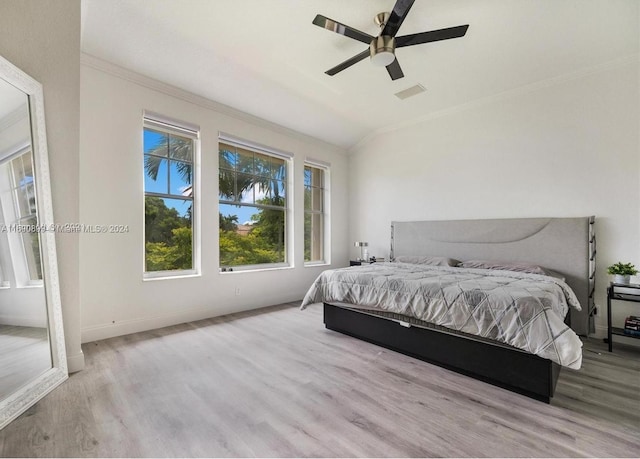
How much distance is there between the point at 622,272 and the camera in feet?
9.71

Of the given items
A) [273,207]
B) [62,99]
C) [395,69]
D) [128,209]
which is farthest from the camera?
[273,207]

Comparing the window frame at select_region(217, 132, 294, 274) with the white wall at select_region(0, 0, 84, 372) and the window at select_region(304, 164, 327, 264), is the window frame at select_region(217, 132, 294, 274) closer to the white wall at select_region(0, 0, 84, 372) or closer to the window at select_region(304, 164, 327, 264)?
the window at select_region(304, 164, 327, 264)

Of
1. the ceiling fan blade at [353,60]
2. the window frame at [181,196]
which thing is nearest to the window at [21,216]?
the window frame at [181,196]

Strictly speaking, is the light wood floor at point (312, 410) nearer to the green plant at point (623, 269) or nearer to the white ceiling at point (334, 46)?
the green plant at point (623, 269)

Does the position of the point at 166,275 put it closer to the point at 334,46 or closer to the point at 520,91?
the point at 334,46

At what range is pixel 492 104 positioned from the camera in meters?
4.11

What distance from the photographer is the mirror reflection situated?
1.85 m

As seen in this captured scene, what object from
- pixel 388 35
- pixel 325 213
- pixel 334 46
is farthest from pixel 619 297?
pixel 325 213

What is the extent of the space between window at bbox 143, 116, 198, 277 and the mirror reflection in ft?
4.76

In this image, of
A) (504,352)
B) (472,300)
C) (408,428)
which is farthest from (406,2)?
(408,428)

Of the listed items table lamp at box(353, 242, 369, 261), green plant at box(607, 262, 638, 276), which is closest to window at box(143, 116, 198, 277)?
table lamp at box(353, 242, 369, 261)

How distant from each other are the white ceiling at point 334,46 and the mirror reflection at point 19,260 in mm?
1383

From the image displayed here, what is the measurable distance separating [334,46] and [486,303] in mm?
2874

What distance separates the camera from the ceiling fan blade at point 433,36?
7.44ft
